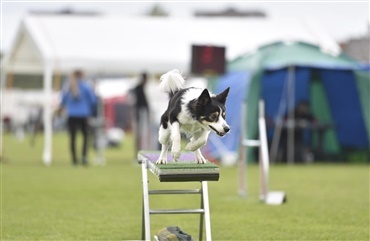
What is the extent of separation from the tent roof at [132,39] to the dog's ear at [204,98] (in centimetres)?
1465

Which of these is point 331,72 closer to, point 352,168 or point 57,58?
point 352,168

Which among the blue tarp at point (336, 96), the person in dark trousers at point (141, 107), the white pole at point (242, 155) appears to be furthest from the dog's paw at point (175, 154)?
the blue tarp at point (336, 96)

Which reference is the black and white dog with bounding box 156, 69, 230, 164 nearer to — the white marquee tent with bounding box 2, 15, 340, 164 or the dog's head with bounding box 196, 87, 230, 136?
the dog's head with bounding box 196, 87, 230, 136

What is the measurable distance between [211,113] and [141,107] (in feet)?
49.8

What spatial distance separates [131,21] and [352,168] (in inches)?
283

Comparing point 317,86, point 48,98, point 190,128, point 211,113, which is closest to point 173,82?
point 190,128

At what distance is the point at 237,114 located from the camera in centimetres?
2159

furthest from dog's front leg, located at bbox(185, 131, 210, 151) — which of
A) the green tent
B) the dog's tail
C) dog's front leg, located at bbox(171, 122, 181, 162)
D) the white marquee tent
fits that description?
the white marquee tent

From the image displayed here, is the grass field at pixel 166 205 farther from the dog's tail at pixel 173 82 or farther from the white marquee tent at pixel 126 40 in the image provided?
the white marquee tent at pixel 126 40

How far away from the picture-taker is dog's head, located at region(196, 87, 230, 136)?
7004 millimetres

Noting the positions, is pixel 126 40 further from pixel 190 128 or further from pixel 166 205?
pixel 190 128

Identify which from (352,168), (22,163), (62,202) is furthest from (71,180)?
(352,168)

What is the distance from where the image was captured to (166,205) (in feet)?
41.4

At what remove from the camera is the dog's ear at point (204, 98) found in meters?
7.04
